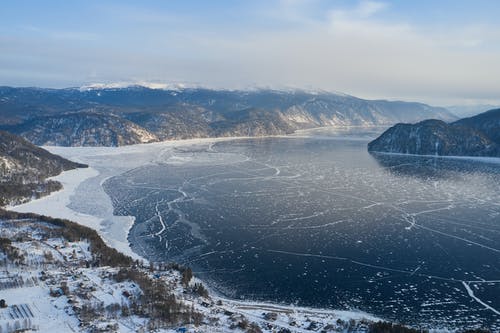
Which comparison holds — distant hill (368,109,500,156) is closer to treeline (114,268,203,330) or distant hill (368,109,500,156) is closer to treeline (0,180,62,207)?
treeline (0,180,62,207)

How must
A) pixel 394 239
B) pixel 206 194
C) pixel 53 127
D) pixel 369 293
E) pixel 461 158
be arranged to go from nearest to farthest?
pixel 369 293
pixel 394 239
pixel 206 194
pixel 461 158
pixel 53 127

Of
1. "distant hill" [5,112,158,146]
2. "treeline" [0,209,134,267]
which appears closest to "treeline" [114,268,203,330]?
"treeline" [0,209,134,267]

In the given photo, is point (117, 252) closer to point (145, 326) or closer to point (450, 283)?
point (145, 326)

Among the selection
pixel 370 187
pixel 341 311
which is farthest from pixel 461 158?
pixel 341 311

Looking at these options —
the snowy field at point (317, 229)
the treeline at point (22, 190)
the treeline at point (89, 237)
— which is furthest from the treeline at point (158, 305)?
the treeline at point (22, 190)

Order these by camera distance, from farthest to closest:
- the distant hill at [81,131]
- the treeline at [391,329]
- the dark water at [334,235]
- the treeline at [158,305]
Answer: the distant hill at [81,131]
the dark water at [334,235]
the treeline at [158,305]
the treeline at [391,329]

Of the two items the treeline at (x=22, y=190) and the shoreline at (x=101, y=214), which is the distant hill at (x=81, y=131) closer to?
the shoreline at (x=101, y=214)

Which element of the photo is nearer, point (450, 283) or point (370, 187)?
point (450, 283)

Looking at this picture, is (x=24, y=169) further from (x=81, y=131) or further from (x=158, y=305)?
(x=81, y=131)
